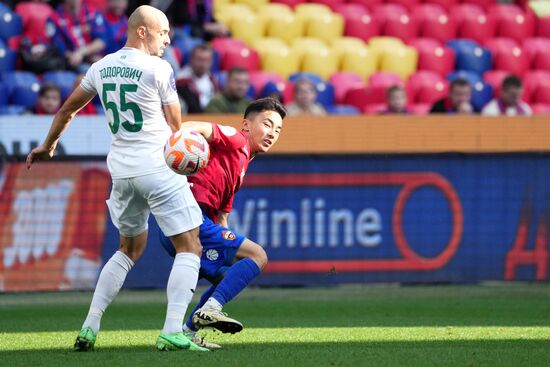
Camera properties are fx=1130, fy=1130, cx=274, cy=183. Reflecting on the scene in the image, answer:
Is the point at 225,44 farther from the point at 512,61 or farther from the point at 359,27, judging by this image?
the point at 512,61

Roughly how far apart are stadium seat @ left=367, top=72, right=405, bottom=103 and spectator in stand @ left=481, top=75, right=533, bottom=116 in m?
1.42

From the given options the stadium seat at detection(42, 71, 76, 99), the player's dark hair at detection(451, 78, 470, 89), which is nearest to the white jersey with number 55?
the stadium seat at detection(42, 71, 76, 99)

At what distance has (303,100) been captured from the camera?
1252 centimetres

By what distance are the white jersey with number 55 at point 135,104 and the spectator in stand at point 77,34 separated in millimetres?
7075

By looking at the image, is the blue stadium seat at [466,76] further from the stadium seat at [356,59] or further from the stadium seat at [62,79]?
the stadium seat at [62,79]

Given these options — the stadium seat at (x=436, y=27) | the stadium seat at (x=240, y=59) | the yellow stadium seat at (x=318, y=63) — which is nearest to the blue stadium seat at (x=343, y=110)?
the yellow stadium seat at (x=318, y=63)

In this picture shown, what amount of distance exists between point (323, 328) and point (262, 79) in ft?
21.6

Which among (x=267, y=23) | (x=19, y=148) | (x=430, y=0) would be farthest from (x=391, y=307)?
(x=430, y=0)

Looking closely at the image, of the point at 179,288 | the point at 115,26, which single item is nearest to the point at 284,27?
the point at 115,26

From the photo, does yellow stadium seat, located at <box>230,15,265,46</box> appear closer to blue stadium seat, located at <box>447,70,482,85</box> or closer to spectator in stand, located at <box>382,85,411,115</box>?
blue stadium seat, located at <box>447,70,482,85</box>

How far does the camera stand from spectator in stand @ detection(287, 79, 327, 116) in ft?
41.1

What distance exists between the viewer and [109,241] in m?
10.8

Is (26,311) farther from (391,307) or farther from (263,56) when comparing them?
(263,56)

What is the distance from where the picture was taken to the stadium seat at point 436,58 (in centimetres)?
1539
